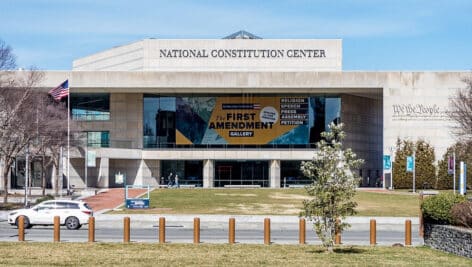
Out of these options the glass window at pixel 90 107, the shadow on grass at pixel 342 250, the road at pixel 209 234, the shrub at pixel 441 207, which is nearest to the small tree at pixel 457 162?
the road at pixel 209 234

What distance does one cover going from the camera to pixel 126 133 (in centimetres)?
7800

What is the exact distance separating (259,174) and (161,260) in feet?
195

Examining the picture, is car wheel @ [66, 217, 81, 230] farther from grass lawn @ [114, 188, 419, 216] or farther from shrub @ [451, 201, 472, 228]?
shrub @ [451, 201, 472, 228]

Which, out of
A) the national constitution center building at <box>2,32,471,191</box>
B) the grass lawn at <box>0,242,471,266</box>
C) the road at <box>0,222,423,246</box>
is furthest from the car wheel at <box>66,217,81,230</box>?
the national constitution center building at <box>2,32,471,191</box>

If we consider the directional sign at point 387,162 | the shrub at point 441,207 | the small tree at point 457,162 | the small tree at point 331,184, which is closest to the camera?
the small tree at point 331,184

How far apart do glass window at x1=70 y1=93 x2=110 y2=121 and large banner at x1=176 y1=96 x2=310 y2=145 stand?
23.9ft

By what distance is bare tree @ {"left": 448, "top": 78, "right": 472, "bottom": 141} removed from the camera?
60.4 meters

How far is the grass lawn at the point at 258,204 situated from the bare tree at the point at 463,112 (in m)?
8.64

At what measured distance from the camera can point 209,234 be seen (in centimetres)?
3036

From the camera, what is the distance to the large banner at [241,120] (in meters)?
78.1

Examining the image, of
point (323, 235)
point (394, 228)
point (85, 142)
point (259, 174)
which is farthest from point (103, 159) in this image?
point (323, 235)

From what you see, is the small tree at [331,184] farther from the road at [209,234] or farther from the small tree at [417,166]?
the small tree at [417,166]

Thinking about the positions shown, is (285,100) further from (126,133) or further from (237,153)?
(126,133)

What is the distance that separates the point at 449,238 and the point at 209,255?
722 centimetres
